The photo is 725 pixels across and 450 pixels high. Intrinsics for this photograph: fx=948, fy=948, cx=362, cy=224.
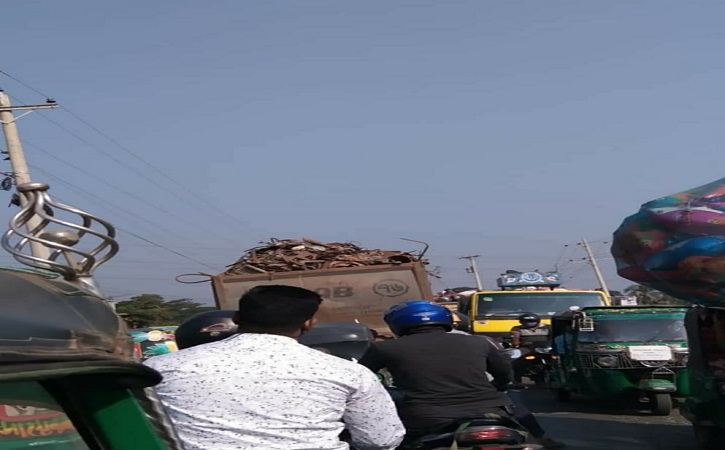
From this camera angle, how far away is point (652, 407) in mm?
12352

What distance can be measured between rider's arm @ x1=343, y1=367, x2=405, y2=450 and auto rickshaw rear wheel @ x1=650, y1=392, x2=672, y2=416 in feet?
31.1

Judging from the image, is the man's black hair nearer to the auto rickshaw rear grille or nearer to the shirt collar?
the shirt collar

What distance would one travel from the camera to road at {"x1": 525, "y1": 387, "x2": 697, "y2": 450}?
10.2m

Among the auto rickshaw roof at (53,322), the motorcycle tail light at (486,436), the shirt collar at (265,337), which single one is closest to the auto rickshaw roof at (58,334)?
the auto rickshaw roof at (53,322)

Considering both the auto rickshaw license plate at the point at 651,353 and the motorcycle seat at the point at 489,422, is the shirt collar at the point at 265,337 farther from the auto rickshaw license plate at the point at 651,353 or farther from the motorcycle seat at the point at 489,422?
the auto rickshaw license plate at the point at 651,353

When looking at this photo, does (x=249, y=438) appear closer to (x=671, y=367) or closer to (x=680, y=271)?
(x=680, y=271)

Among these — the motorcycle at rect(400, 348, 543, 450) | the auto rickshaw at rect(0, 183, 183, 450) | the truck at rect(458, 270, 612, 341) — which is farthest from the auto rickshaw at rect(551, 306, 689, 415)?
the auto rickshaw at rect(0, 183, 183, 450)

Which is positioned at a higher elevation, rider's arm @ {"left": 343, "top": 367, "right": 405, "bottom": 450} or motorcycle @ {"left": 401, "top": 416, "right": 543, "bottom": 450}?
rider's arm @ {"left": 343, "top": 367, "right": 405, "bottom": 450}

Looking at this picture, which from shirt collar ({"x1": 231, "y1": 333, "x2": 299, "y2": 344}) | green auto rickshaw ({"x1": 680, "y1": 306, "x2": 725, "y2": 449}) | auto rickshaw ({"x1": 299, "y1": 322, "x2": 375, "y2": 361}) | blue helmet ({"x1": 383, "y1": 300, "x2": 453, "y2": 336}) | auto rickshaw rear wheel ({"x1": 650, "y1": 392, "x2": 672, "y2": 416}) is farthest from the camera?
auto rickshaw rear wheel ({"x1": 650, "y1": 392, "x2": 672, "y2": 416})

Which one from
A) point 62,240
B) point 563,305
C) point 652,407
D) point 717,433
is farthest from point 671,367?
point 62,240

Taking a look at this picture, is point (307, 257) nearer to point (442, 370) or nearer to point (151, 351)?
point (151, 351)

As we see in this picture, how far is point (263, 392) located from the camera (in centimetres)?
310

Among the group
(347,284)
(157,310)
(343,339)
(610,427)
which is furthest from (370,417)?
(157,310)

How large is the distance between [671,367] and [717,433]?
3.16 metres
